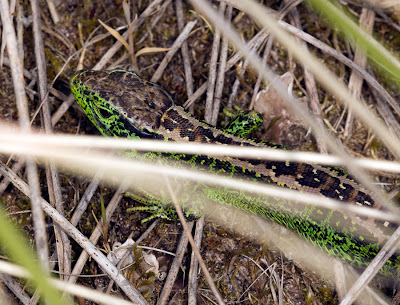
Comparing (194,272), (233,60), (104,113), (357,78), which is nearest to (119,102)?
(104,113)

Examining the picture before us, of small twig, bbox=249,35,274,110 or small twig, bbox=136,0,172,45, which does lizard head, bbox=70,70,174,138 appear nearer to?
small twig, bbox=136,0,172,45

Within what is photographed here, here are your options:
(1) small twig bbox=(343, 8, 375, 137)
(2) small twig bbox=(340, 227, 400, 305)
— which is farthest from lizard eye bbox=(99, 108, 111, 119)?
(2) small twig bbox=(340, 227, 400, 305)

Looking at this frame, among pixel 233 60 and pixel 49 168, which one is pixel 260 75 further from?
pixel 49 168

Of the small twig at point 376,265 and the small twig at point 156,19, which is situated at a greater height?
the small twig at point 156,19

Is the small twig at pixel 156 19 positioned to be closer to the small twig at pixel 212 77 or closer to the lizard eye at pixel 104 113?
the small twig at pixel 212 77

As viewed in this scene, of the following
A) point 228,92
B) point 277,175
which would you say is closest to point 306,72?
point 228,92

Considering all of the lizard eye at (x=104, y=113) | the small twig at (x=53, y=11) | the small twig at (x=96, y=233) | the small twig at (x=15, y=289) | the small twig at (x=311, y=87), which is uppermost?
the small twig at (x=311, y=87)

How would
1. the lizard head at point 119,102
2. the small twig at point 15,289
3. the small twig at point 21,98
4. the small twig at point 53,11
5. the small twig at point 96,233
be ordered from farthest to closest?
the small twig at point 53,11 → the lizard head at point 119,102 → the small twig at point 96,233 → the small twig at point 15,289 → the small twig at point 21,98

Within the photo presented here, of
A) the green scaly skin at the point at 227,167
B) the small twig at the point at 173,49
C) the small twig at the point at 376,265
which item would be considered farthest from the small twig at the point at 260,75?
the small twig at the point at 376,265
